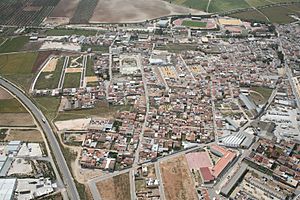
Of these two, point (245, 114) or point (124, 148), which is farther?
point (245, 114)

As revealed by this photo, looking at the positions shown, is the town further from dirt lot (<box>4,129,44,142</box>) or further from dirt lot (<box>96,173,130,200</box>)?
dirt lot (<box>4,129,44,142</box>)

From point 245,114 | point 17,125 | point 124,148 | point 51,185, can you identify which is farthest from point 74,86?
point 245,114

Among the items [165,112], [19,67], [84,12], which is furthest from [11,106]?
[84,12]

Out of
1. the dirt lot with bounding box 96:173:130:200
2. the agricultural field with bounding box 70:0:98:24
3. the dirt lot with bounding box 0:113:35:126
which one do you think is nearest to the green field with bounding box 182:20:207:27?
the agricultural field with bounding box 70:0:98:24

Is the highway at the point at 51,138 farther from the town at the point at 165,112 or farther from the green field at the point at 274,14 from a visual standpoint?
the green field at the point at 274,14

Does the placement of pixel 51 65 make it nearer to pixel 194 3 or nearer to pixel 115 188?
pixel 115 188

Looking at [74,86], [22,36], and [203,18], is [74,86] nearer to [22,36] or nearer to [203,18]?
[22,36]
